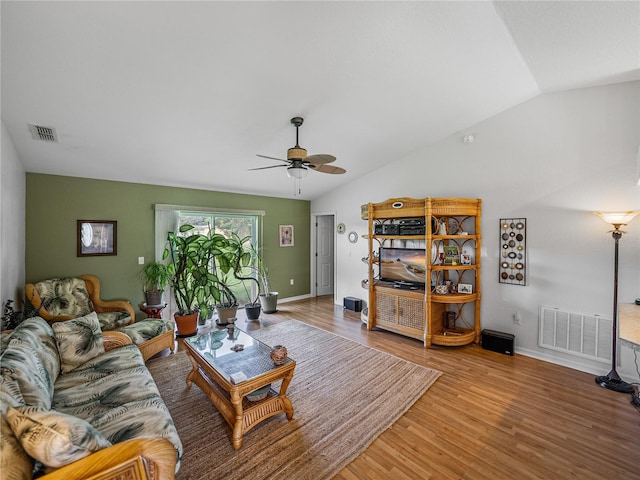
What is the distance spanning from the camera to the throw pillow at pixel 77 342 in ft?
7.66

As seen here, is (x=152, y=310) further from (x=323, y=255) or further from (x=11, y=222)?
(x=323, y=255)

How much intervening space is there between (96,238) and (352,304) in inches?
172

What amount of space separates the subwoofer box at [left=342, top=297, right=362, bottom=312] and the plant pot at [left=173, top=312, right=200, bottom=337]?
276 centimetres

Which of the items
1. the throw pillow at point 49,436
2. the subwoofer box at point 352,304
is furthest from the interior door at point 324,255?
the throw pillow at point 49,436

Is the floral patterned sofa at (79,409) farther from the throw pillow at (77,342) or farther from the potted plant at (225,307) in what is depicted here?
the potted plant at (225,307)

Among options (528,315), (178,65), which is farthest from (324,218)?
(178,65)

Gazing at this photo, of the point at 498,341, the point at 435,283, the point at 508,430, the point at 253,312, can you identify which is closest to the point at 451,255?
the point at 435,283

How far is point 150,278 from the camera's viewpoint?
438cm

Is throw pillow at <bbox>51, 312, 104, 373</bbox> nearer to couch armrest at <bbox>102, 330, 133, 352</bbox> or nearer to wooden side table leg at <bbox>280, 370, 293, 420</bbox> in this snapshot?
couch armrest at <bbox>102, 330, 133, 352</bbox>

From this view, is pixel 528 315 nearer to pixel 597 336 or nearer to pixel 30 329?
pixel 597 336

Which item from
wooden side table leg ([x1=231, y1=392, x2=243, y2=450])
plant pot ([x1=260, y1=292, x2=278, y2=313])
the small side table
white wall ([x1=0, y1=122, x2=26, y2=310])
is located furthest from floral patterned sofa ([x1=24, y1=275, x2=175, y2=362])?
plant pot ([x1=260, y1=292, x2=278, y2=313])

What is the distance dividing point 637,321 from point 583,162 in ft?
6.31

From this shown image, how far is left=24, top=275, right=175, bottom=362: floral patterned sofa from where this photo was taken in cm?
323

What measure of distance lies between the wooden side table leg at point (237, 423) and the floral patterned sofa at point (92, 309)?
5.62 ft
